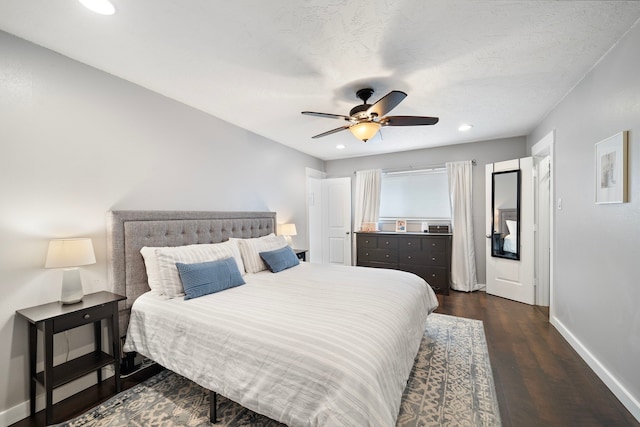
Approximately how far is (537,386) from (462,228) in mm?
2818

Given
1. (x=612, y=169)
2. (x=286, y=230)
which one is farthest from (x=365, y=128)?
(x=286, y=230)

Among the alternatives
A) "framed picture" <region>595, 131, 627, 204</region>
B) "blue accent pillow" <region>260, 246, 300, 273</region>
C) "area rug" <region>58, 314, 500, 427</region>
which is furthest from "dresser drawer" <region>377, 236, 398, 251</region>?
"framed picture" <region>595, 131, 627, 204</region>

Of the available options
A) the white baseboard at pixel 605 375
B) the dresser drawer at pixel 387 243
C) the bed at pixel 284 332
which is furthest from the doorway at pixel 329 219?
the white baseboard at pixel 605 375

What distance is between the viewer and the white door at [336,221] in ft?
17.8

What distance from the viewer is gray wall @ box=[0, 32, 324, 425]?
1.76m

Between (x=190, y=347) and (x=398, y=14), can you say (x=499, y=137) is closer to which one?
(x=398, y=14)

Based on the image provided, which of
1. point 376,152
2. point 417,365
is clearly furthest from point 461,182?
point 417,365

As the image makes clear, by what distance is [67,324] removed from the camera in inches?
68.6

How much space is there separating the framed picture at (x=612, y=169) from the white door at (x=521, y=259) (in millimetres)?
1776

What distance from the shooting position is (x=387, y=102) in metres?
2.14

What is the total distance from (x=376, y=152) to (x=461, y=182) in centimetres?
162

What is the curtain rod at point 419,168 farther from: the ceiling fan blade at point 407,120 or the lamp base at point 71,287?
the lamp base at point 71,287

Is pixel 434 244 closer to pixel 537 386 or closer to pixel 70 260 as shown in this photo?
pixel 537 386

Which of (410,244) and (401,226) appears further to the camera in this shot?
(401,226)
